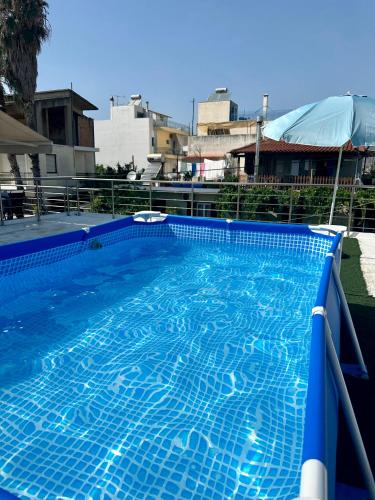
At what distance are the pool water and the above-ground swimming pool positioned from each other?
0.4 inches

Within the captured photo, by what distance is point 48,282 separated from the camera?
537cm

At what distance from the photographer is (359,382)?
2.74m

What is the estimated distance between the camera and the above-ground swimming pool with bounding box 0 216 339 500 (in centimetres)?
204

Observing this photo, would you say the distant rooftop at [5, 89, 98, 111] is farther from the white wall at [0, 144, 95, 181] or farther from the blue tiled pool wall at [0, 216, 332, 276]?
the blue tiled pool wall at [0, 216, 332, 276]

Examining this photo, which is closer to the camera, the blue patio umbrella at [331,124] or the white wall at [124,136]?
the blue patio umbrella at [331,124]

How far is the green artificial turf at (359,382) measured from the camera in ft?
6.88

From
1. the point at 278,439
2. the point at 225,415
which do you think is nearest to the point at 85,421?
the point at 225,415

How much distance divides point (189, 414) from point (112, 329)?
156 cm

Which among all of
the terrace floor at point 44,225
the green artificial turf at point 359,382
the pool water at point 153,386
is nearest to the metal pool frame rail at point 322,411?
the green artificial turf at point 359,382

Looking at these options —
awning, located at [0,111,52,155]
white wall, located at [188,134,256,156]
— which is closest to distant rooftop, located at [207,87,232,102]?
white wall, located at [188,134,256,156]

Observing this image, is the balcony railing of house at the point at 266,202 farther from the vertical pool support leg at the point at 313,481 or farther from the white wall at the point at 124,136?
the white wall at the point at 124,136

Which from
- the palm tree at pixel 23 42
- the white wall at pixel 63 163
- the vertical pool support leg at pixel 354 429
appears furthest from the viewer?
the white wall at pixel 63 163

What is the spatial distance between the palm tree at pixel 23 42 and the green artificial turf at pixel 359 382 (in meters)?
12.4

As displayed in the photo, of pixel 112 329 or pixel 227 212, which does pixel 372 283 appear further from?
pixel 227 212
